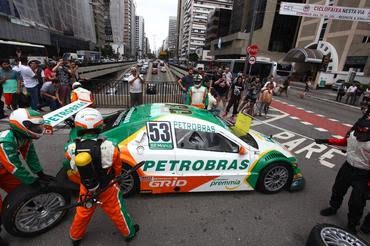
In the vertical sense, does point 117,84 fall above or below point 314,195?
above

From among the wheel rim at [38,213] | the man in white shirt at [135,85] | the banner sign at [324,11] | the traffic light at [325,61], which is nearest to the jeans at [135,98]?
the man in white shirt at [135,85]

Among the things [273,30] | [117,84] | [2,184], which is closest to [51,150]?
[2,184]

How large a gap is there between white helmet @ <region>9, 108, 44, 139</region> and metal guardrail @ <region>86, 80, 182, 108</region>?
23.1 ft

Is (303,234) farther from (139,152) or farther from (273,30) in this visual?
(273,30)

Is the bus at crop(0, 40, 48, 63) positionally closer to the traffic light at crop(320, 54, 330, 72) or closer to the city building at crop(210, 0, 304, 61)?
the traffic light at crop(320, 54, 330, 72)

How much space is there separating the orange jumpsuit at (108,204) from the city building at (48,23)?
33.6 metres

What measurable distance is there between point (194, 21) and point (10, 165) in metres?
114

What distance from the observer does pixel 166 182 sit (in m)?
3.29

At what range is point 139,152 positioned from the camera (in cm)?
315

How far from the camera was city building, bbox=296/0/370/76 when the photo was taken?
28.9 metres

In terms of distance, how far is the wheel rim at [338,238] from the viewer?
2355mm

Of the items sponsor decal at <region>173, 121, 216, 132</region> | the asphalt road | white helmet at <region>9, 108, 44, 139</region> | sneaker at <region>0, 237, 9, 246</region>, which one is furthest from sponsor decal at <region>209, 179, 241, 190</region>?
sneaker at <region>0, 237, 9, 246</region>

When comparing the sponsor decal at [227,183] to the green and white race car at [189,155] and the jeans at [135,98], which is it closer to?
the green and white race car at [189,155]

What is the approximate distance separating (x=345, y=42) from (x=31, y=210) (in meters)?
41.4
